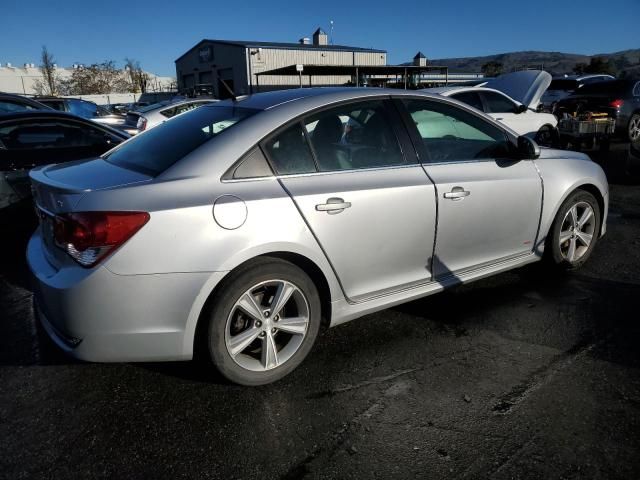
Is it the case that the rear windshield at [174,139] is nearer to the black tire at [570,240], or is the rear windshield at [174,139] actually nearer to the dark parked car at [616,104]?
the black tire at [570,240]

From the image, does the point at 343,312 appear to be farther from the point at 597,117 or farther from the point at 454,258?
the point at 597,117

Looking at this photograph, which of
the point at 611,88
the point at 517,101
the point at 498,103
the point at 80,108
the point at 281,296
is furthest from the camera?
the point at 80,108

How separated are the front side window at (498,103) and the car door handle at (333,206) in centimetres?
757

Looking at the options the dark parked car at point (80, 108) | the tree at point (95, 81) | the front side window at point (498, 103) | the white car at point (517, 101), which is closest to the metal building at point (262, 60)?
the tree at point (95, 81)

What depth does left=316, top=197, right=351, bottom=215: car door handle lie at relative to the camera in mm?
2691

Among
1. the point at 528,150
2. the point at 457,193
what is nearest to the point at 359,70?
the point at 528,150

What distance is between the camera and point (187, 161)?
2.57 metres

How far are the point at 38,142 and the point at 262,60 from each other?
41.0 meters

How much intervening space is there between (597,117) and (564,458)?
11193 mm

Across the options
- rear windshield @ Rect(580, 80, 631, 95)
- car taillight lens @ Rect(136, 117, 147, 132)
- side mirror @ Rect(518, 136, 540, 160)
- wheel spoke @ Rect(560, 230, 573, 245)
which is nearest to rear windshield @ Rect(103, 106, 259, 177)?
side mirror @ Rect(518, 136, 540, 160)

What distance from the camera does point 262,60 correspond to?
43.4 metres

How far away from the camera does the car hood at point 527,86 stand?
10766 millimetres

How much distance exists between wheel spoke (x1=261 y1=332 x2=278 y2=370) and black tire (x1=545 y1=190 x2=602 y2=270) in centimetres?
256

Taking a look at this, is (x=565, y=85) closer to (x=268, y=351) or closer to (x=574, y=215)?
(x=574, y=215)
